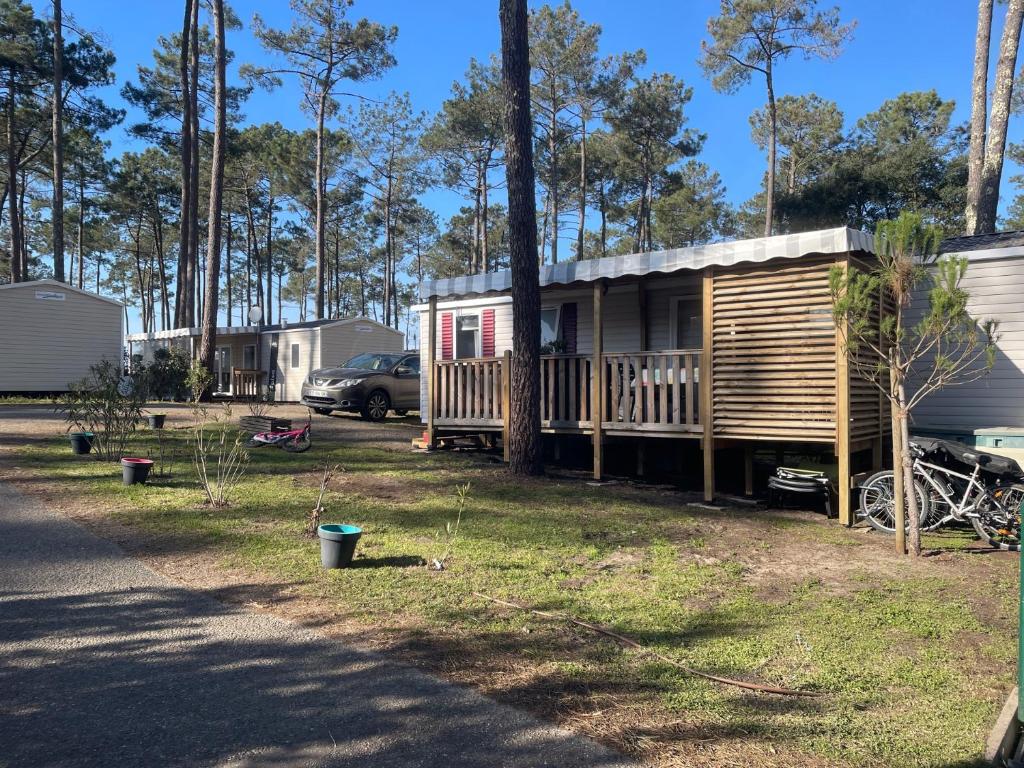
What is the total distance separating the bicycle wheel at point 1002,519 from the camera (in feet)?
19.1

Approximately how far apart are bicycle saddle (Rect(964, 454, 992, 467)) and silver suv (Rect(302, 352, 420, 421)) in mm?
11174

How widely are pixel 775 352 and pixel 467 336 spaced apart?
6466 millimetres

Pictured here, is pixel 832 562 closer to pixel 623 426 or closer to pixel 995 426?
pixel 623 426

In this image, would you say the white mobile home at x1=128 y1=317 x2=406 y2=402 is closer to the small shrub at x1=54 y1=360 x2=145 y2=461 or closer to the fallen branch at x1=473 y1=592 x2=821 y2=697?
the small shrub at x1=54 y1=360 x2=145 y2=461

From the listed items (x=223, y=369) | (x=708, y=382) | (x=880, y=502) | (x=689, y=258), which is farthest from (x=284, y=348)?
(x=880, y=502)

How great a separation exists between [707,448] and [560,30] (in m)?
23.7

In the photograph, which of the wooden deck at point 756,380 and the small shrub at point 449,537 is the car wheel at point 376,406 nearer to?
the wooden deck at point 756,380

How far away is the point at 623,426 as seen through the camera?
8.55 metres

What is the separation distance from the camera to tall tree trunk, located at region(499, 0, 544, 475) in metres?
8.68

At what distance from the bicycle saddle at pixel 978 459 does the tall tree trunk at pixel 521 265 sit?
442cm

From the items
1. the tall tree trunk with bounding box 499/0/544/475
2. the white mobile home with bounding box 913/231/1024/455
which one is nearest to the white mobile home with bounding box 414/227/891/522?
the tall tree trunk with bounding box 499/0/544/475

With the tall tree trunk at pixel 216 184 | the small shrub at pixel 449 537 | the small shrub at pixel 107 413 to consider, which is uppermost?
the tall tree trunk at pixel 216 184

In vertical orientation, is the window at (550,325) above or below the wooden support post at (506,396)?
above

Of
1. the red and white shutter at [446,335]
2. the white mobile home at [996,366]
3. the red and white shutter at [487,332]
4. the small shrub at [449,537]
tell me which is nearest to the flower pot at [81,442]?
the small shrub at [449,537]
